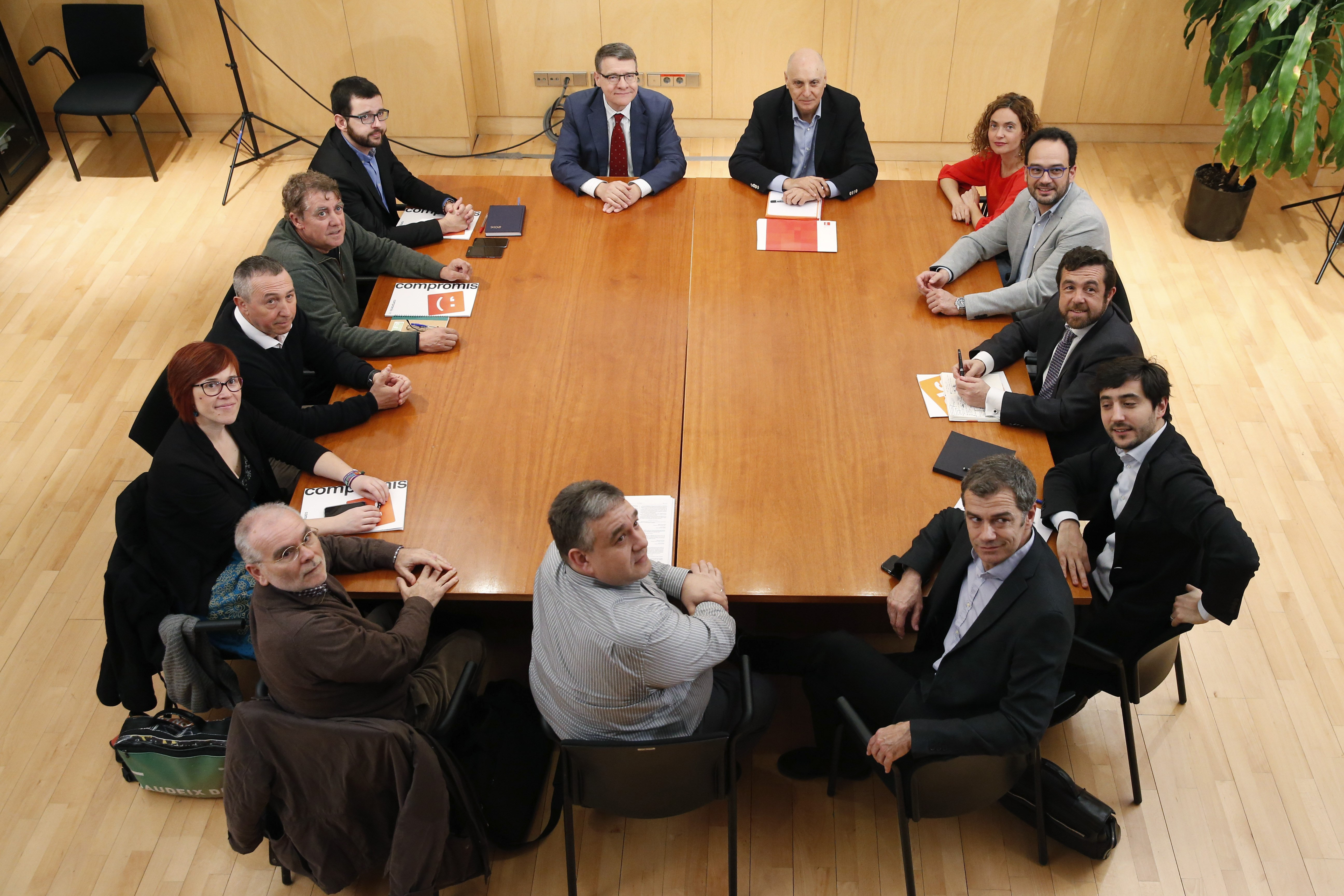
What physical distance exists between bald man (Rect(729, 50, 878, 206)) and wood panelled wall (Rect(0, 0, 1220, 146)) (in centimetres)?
182

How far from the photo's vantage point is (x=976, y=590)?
2.86 metres

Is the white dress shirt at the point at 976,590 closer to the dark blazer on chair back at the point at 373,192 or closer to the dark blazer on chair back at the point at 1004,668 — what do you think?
the dark blazer on chair back at the point at 1004,668

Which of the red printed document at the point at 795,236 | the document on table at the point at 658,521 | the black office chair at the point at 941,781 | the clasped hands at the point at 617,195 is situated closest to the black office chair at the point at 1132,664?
the black office chair at the point at 941,781

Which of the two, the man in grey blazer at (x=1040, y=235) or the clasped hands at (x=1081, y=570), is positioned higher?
the man in grey blazer at (x=1040, y=235)

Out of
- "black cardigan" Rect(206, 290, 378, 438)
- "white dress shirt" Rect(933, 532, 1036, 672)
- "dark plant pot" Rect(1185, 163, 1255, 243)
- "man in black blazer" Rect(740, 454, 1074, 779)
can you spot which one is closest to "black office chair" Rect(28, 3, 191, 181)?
"black cardigan" Rect(206, 290, 378, 438)

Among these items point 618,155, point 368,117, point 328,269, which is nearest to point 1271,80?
point 618,155

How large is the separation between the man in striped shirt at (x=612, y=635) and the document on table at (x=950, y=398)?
1119mm

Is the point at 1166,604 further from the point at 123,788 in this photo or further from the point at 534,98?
the point at 534,98

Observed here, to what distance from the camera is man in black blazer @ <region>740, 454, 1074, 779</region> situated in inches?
105

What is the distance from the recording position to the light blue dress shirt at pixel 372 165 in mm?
4543

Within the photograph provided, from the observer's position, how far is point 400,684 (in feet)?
9.50

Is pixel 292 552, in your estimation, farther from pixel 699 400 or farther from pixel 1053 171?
pixel 1053 171

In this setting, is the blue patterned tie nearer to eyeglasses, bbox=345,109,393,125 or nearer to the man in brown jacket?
the man in brown jacket

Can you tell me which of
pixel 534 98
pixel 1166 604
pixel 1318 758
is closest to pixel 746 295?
pixel 1166 604
